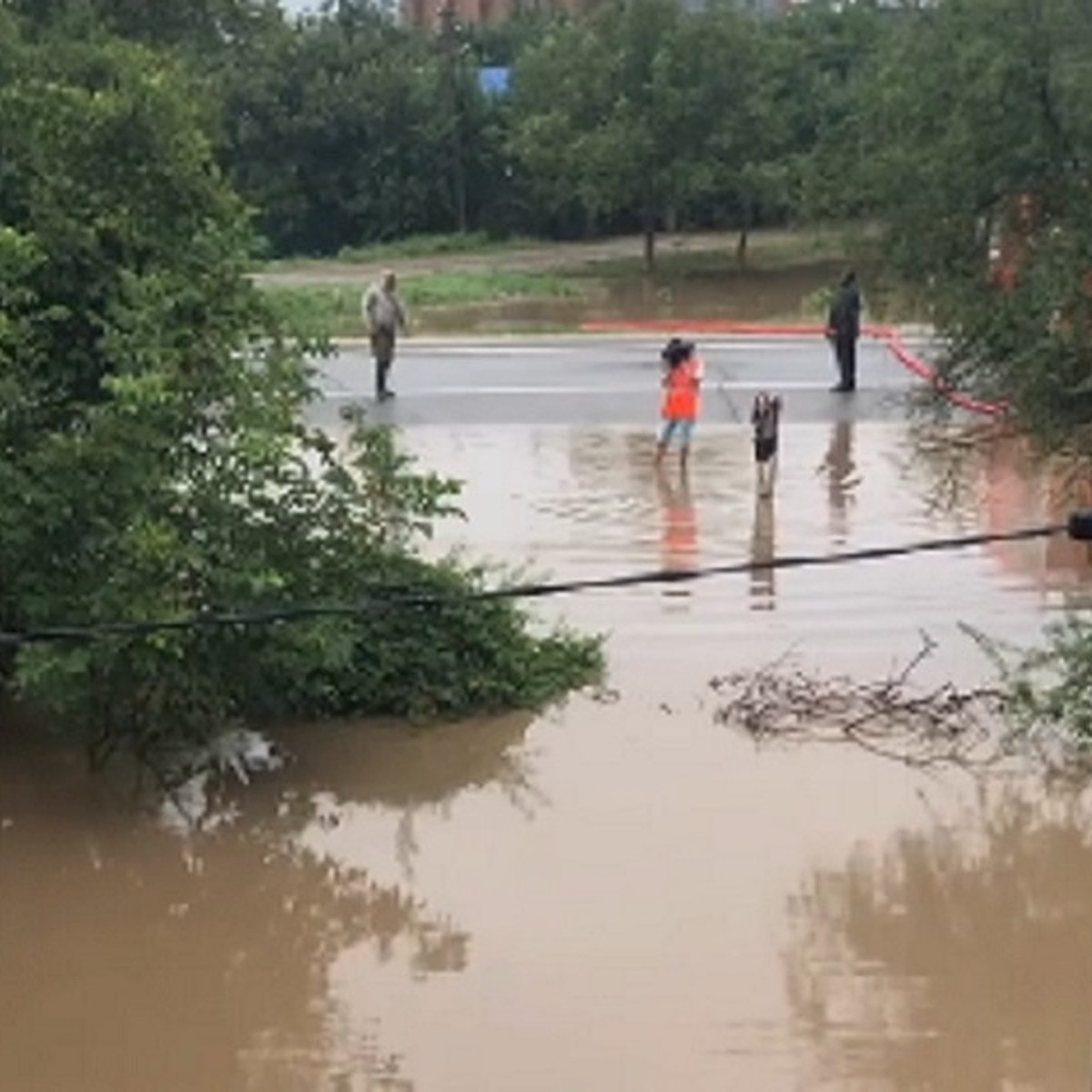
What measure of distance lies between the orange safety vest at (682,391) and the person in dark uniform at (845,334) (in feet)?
15.1

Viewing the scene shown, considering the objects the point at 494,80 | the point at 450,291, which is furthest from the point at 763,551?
the point at 494,80

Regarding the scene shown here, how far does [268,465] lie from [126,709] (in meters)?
1.58

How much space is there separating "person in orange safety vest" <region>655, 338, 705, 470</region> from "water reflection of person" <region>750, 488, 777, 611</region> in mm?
1441

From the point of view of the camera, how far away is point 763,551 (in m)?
17.5

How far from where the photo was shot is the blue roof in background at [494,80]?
51156 mm

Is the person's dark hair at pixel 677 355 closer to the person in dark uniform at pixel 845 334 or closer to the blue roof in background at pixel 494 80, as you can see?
the person in dark uniform at pixel 845 334

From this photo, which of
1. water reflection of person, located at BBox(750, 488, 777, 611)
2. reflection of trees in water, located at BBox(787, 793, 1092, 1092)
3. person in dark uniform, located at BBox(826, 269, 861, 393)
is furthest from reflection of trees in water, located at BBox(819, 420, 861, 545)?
reflection of trees in water, located at BBox(787, 793, 1092, 1092)

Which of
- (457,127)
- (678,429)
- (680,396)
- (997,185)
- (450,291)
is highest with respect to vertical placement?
(457,127)

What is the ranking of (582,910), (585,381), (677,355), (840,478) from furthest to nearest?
1. (585,381)
2. (840,478)
3. (677,355)
4. (582,910)

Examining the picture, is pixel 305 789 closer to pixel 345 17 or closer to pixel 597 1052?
pixel 597 1052

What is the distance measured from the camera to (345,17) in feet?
189

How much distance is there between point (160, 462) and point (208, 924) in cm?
266

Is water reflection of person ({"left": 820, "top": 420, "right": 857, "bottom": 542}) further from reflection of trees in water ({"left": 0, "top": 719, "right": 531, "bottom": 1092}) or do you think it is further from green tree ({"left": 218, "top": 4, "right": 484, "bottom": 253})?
green tree ({"left": 218, "top": 4, "right": 484, "bottom": 253})

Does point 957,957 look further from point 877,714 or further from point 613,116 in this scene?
point 613,116
